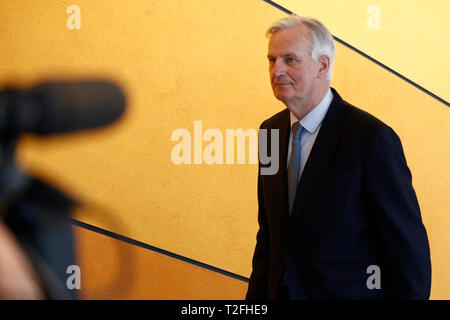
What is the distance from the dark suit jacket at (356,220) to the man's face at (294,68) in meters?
0.11

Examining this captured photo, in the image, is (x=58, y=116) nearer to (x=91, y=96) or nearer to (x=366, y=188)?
(x=91, y=96)

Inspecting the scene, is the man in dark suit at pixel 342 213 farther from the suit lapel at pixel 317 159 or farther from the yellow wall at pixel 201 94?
the yellow wall at pixel 201 94

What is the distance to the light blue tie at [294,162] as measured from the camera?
3.92 ft

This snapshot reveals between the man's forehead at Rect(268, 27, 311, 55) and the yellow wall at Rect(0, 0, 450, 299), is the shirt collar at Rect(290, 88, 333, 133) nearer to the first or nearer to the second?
the man's forehead at Rect(268, 27, 311, 55)

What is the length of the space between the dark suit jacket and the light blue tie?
0.05m

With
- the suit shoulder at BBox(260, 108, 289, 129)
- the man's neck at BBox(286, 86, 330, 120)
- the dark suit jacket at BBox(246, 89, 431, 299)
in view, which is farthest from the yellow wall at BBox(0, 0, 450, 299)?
the dark suit jacket at BBox(246, 89, 431, 299)

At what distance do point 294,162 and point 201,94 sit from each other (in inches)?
43.3

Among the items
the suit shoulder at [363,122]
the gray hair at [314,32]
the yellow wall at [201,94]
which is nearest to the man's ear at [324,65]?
the gray hair at [314,32]

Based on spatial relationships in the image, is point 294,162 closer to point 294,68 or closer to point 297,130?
point 297,130

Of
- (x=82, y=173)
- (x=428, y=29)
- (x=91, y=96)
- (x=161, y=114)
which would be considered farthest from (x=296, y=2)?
(x=91, y=96)

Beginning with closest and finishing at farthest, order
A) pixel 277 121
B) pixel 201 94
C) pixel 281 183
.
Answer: pixel 281 183, pixel 277 121, pixel 201 94

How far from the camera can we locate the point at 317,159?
115 cm

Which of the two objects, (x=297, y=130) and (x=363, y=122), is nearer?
(x=363, y=122)

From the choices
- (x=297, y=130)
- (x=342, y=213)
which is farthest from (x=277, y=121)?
(x=342, y=213)
